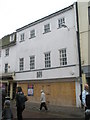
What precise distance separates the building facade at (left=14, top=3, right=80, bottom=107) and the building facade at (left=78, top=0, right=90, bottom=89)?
0.52 m

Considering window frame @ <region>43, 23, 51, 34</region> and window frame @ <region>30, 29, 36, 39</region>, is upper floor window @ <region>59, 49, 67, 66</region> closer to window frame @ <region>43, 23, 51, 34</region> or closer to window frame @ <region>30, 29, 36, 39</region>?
window frame @ <region>43, 23, 51, 34</region>

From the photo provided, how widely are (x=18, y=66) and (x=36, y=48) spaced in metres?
4.13

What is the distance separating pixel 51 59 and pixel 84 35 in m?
4.52

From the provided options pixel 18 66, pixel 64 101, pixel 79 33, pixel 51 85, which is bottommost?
pixel 64 101

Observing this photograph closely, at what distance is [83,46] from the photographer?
57.3ft

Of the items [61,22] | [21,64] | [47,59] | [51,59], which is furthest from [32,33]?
[51,59]

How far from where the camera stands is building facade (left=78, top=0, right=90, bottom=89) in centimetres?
1703

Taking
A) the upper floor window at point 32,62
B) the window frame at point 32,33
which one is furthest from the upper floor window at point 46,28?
the upper floor window at point 32,62

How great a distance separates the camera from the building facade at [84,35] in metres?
17.0

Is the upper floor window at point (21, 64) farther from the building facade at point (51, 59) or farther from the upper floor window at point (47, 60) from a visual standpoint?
the upper floor window at point (47, 60)

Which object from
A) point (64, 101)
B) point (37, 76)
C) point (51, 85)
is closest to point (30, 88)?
point (37, 76)

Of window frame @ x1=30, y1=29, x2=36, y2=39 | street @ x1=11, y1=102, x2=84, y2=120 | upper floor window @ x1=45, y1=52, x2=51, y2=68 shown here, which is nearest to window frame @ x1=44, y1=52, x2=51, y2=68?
upper floor window @ x1=45, y1=52, x2=51, y2=68

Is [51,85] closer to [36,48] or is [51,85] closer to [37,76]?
[37,76]

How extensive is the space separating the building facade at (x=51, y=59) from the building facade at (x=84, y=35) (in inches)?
20.5
